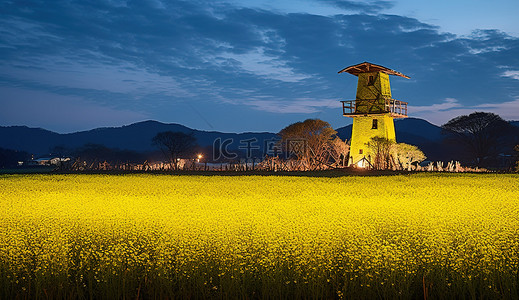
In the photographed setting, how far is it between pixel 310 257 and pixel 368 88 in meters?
40.4

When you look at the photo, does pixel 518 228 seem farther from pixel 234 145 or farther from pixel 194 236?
pixel 234 145

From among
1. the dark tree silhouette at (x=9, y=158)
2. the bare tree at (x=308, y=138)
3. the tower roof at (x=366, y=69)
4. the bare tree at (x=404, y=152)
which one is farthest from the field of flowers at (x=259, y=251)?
the dark tree silhouette at (x=9, y=158)

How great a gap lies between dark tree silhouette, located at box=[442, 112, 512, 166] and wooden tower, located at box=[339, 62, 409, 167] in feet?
80.1

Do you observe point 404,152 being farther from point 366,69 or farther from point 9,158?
point 9,158

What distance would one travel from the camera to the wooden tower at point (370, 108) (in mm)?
45469

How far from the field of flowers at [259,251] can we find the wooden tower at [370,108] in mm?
30182

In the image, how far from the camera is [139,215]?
44.3ft

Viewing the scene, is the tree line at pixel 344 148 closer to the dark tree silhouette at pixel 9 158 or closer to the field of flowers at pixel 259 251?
the dark tree silhouette at pixel 9 158

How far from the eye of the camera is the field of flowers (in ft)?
25.6

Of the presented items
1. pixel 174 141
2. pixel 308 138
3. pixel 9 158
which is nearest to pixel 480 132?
pixel 308 138

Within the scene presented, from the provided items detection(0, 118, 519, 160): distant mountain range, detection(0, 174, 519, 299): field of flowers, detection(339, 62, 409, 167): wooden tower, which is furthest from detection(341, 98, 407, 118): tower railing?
detection(0, 118, 519, 160): distant mountain range

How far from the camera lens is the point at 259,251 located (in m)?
8.66

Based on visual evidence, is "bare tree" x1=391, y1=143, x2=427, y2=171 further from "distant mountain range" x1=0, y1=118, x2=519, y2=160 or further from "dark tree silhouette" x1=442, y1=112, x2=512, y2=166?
"distant mountain range" x1=0, y1=118, x2=519, y2=160

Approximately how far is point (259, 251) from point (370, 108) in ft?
129
